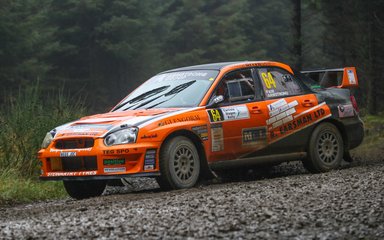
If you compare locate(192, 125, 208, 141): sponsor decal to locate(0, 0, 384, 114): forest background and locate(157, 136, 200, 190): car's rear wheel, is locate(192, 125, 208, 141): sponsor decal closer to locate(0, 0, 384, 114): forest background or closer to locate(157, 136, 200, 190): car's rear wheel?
locate(157, 136, 200, 190): car's rear wheel

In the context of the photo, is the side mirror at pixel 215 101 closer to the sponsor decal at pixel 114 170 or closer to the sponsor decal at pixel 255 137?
the sponsor decal at pixel 255 137

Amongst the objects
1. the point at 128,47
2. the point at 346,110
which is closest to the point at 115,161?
the point at 346,110

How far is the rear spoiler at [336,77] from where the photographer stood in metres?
12.7

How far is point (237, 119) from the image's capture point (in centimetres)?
1081

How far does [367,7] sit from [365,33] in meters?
2.28

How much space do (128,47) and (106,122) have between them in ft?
175

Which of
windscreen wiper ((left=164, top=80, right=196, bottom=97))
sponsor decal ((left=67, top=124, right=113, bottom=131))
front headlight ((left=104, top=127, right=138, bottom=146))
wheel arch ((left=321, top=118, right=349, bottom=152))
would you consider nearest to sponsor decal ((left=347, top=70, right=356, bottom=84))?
wheel arch ((left=321, top=118, right=349, bottom=152))

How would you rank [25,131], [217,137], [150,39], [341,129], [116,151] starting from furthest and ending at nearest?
[150,39] < [25,131] < [341,129] < [217,137] < [116,151]

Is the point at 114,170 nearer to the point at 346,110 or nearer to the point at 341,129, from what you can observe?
the point at 341,129

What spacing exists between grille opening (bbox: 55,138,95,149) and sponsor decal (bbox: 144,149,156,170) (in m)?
0.70

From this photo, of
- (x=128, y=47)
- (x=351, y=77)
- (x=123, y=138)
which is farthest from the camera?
(x=128, y=47)

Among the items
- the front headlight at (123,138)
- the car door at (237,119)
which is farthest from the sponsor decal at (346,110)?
the front headlight at (123,138)

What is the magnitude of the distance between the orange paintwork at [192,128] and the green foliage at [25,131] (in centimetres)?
237

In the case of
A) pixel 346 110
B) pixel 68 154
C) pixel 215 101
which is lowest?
pixel 68 154
